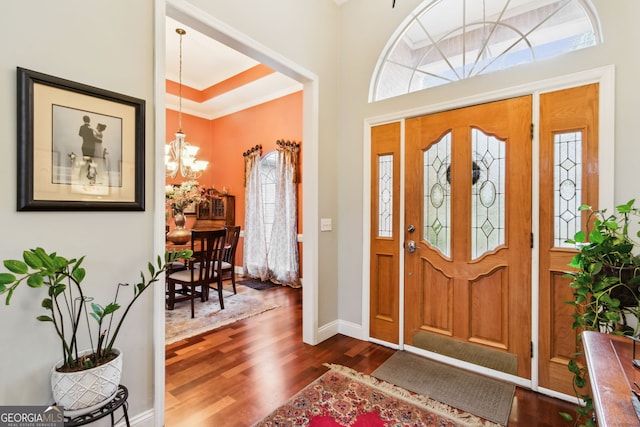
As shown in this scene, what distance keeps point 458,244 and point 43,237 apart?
264 centimetres

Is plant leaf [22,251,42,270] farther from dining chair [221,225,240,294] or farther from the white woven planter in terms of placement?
dining chair [221,225,240,294]

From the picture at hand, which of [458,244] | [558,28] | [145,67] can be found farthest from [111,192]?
[558,28]

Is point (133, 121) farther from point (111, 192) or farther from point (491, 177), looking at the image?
point (491, 177)

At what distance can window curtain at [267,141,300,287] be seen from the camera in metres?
4.80

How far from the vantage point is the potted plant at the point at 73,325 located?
1119mm

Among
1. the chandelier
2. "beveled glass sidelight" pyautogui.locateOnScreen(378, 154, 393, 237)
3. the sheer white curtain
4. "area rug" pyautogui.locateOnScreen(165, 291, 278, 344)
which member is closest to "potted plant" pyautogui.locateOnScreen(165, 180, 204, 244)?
the chandelier

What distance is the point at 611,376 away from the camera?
0.85 m

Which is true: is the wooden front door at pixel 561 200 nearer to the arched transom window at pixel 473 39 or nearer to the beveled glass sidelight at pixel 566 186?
the beveled glass sidelight at pixel 566 186

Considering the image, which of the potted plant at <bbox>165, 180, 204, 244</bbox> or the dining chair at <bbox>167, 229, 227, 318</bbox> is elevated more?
the potted plant at <bbox>165, 180, 204, 244</bbox>

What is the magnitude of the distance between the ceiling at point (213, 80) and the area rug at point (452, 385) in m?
4.13

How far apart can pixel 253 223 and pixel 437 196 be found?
12.1 feet

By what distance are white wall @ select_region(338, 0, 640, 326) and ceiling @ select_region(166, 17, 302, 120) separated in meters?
1.84

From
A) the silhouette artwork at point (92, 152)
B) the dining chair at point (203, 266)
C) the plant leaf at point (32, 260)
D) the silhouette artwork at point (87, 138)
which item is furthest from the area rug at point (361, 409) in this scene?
the dining chair at point (203, 266)

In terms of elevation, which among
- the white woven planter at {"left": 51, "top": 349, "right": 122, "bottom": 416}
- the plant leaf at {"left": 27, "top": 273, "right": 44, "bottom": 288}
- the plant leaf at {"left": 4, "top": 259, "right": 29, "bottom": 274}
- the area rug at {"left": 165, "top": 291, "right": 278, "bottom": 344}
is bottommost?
the area rug at {"left": 165, "top": 291, "right": 278, "bottom": 344}
